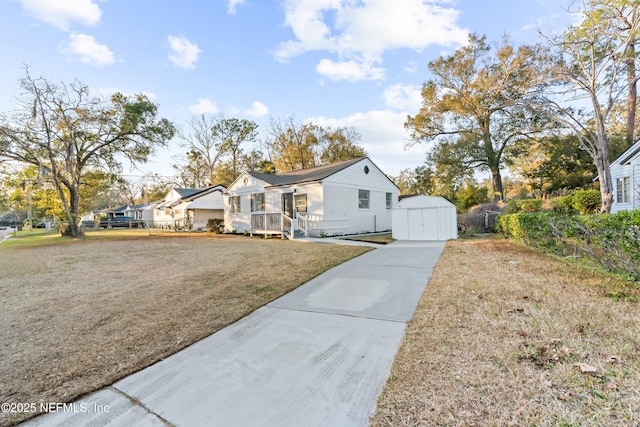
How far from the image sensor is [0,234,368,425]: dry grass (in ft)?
9.12

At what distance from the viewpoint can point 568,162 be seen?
2075cm

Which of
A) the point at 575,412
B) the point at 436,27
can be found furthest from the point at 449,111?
the point at 575,412

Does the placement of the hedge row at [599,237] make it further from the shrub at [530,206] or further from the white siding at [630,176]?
the shrub at [530,206]

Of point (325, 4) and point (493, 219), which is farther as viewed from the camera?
point (493, 219)

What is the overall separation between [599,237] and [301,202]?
41.1ft

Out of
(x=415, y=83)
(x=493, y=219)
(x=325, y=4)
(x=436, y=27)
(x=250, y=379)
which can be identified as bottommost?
(x=250, y=379)

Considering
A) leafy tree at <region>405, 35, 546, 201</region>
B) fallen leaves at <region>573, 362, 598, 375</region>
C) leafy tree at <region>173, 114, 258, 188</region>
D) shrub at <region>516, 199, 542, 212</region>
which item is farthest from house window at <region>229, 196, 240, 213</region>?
fallen leaves at <region>573, 362, 598, 375</region>

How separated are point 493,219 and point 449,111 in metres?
12.1

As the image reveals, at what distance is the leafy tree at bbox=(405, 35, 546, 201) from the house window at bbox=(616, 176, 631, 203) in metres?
7.61

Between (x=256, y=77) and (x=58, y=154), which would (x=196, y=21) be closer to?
(x=256, y=77)

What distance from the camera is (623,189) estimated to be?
1365 cm

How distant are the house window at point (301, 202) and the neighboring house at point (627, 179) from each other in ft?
44.2

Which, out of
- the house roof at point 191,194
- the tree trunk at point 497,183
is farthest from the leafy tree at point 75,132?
the tree trunk at point 497,183

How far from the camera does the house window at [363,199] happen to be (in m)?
16.8
